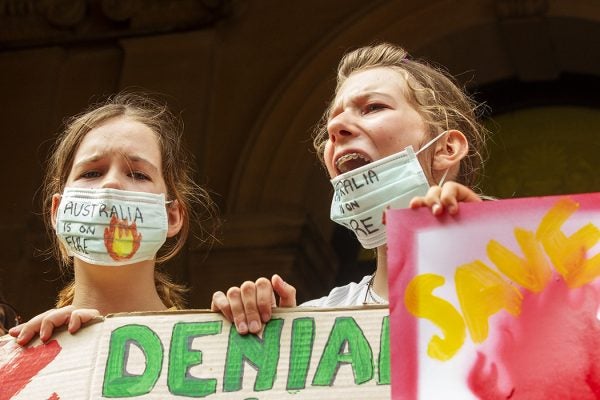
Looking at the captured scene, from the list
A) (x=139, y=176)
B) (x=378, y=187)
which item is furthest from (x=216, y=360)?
(x=139, y=176)

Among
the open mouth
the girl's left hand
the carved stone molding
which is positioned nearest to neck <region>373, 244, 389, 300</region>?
the open mouth

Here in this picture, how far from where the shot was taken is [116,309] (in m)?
3.63

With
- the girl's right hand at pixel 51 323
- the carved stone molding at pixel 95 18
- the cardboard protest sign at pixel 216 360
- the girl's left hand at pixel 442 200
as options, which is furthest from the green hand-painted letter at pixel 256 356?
the carved stone molding at pixel 95 18

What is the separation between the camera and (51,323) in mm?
3092

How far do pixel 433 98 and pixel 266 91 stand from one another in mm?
3442

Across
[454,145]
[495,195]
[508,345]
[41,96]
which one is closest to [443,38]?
[495,195]

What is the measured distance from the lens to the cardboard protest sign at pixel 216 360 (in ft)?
9.47

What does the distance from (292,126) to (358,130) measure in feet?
11.4

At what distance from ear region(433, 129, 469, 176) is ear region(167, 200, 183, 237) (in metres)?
0.64

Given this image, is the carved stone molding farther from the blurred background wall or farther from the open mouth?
the open mouth

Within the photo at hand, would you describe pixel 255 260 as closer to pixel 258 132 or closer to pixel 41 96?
pixel 258 132

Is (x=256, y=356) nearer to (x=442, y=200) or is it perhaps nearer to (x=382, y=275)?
Result: (x=442, y=200)

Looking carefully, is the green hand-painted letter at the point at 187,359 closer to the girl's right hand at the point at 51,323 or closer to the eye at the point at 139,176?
the girl's right hand at the point at 51,323

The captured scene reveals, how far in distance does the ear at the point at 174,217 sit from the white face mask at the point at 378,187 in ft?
1.75
